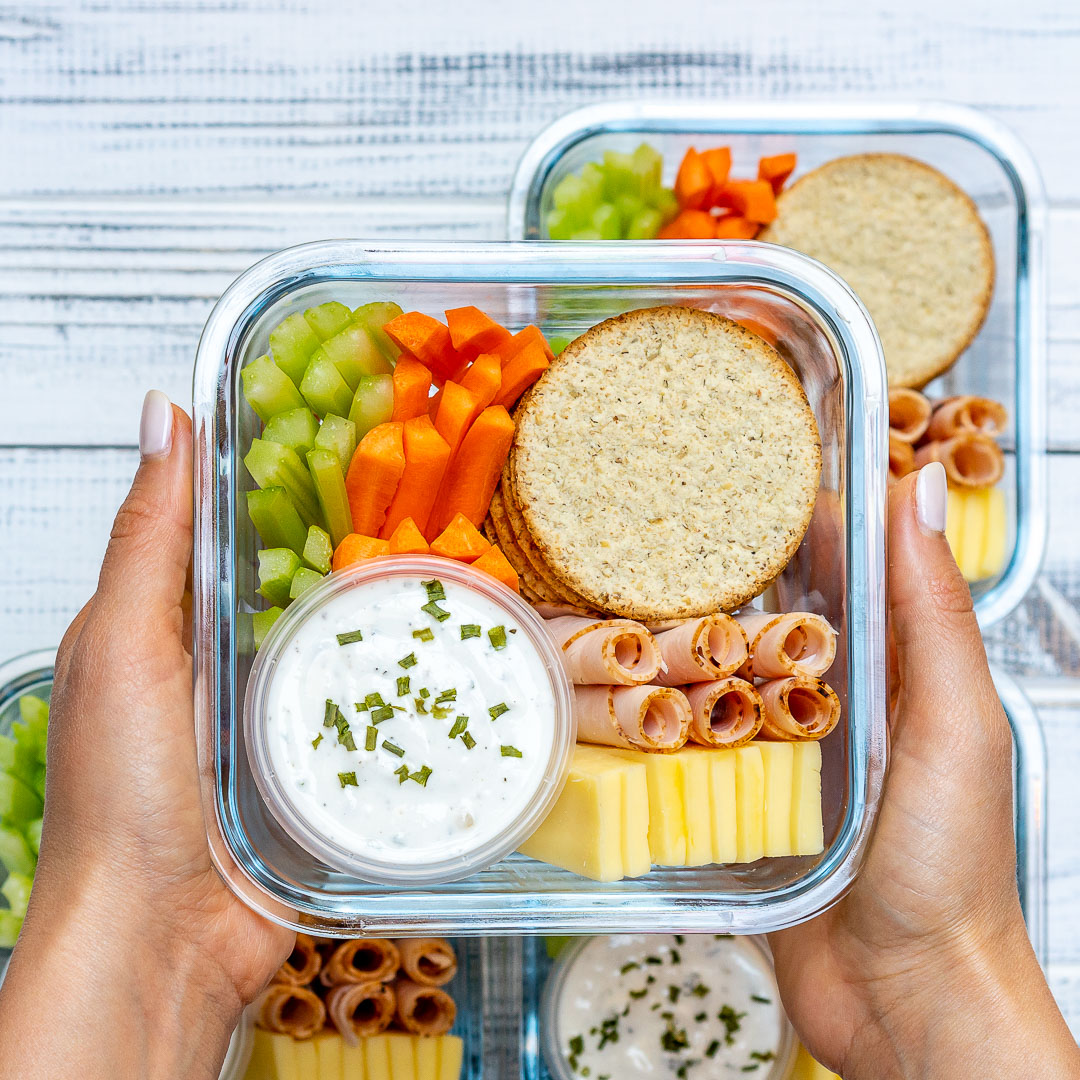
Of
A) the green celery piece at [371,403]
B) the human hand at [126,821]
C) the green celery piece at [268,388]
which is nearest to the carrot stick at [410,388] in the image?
the green celery piece at [371,403]

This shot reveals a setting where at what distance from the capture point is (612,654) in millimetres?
1205

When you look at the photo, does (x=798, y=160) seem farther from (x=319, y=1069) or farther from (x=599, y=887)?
(x=319, y=1069)

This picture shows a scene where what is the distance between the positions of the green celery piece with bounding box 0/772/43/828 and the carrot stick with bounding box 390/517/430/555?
0.81m

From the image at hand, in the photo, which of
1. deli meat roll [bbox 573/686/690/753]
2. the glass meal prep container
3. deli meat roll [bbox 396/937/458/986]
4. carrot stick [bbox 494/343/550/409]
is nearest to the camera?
deli meat roll [bbox 573/686/690/753]

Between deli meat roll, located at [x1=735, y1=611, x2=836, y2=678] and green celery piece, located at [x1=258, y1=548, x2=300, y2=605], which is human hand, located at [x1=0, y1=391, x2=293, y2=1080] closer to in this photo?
green celery piece, located at [x1=258, y1=548, x2=300, y2=605]

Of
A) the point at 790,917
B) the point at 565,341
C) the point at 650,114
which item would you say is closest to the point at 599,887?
the point at 790,917

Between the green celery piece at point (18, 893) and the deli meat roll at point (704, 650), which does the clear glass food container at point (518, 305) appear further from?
the green celery piece at point (18, 893)

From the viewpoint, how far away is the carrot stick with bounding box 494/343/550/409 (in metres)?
1.30

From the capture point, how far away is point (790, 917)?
4.15 feet

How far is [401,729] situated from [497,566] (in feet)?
0.74

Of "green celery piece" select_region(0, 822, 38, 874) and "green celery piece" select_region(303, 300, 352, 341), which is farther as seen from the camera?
"green celery piece" select_region(0, 822, 38, 874)

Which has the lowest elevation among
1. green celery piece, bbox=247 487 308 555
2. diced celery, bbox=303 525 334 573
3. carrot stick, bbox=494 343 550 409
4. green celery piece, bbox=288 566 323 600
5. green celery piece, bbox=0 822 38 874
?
green celery piece, bbox=0 822 38 874

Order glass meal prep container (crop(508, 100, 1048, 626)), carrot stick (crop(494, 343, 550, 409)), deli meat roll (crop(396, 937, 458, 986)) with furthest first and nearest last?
glass meal prep container (crop(508, 100, 1048, 626))
deli meat roll (crop(396, 937, 458, 986))
carrot stick (crop(494, 343, 550, 409))

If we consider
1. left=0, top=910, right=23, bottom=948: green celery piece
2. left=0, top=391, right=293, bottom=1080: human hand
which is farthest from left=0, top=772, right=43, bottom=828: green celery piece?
left=0, top=391, right=293, bottom=1080: human hand
